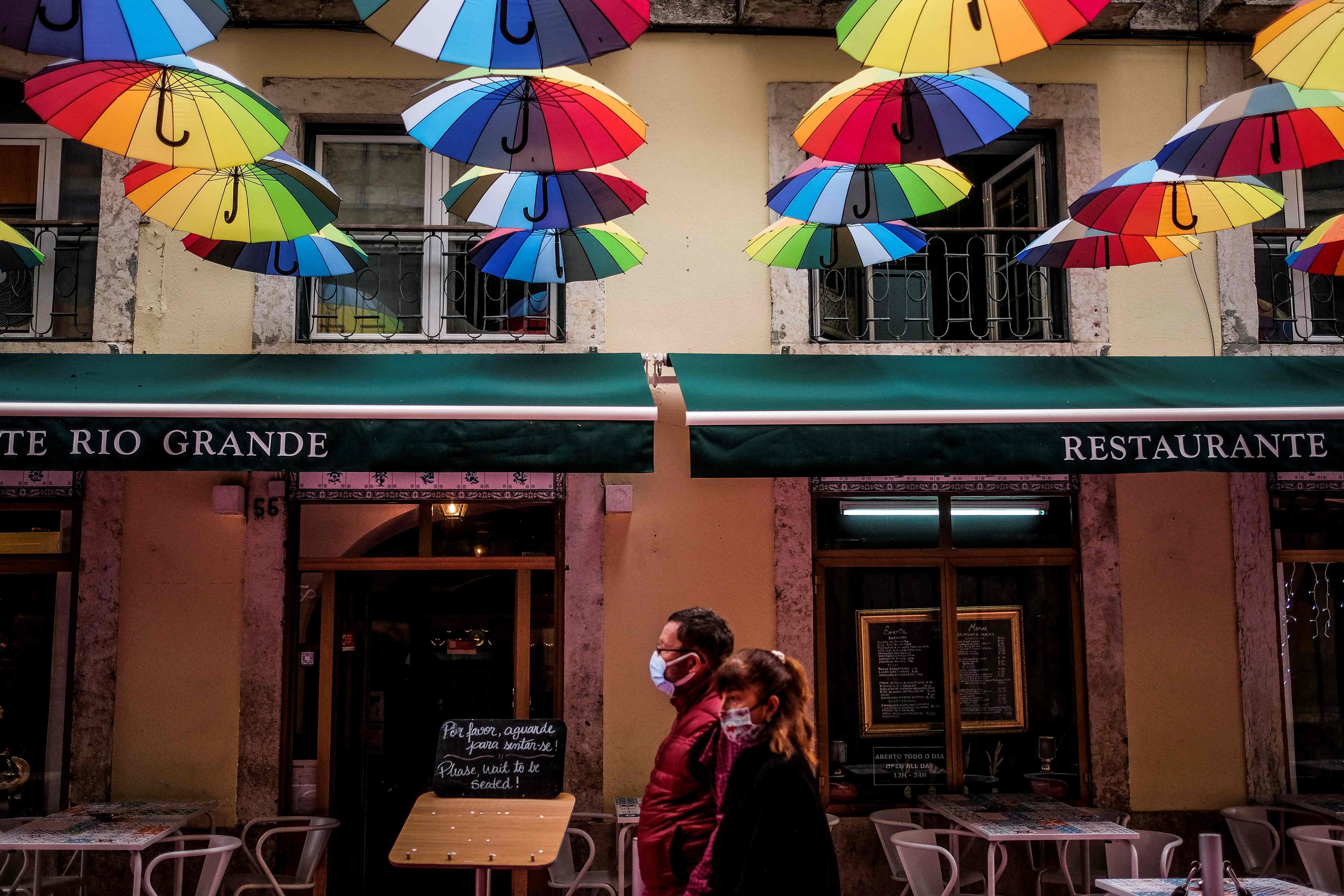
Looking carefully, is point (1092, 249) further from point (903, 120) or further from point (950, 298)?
point (903, 120)

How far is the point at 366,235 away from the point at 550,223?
2353 millimetres

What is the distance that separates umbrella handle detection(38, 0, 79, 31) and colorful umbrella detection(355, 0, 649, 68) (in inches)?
35.5

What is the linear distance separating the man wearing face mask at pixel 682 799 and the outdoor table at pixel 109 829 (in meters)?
2.97

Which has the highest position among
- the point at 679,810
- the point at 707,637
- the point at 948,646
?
the point at 707,637

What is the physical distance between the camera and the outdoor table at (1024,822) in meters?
5.36

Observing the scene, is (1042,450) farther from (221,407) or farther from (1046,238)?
(221,407)

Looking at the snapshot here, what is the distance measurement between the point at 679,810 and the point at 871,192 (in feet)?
10.4

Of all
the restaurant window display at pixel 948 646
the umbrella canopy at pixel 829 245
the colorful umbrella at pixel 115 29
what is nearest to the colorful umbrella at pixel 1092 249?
the umbrella canopy at pixel 829 245

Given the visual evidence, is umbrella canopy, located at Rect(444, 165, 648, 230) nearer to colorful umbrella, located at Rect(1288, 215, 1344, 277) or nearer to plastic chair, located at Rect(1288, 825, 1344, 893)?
colorful umbrella, located at Rect(1288, 215, 1344, 277)

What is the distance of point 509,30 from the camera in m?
3.72

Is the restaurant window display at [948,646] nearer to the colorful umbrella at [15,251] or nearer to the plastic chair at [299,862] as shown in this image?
the plastic chair at [299,862]

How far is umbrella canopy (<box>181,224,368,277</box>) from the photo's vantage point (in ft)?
19.0

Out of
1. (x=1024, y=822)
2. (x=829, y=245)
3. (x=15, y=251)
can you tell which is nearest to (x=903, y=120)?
(x=829, y=245)

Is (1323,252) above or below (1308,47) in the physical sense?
below
